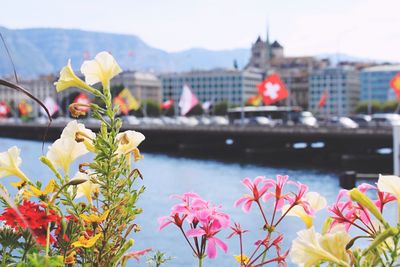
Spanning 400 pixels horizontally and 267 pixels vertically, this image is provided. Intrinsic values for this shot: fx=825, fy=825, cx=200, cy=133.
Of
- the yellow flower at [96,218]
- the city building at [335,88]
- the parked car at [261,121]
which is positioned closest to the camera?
the yellow flower at [96,218]

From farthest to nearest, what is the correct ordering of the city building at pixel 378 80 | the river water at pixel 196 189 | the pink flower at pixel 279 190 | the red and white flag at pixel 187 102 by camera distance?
the city building at pixel 378 80
the red and white flag at pixel 187 102
the river water at pixel 196 189
the pink flower at pixel 279 190

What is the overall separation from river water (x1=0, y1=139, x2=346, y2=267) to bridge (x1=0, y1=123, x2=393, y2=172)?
4.63m

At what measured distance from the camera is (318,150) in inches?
2746

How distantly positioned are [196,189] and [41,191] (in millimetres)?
38630

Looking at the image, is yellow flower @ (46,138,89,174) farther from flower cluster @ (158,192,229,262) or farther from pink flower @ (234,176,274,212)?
pink flower @ (234,176,274,212)

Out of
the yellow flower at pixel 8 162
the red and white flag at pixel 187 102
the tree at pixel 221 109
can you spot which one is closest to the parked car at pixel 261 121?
the red and white flag at pixel 187 102

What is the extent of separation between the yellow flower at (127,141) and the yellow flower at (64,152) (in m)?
0.10

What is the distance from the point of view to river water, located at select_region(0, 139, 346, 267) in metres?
22.8

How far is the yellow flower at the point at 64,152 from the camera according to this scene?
7.44 feet

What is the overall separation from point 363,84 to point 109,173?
195 metres

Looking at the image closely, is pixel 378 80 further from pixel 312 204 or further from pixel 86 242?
pixel 86 242

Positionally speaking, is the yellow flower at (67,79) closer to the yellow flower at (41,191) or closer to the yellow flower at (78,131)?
the yellow flower at (78,131)

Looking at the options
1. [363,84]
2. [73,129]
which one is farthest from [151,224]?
[363,84]

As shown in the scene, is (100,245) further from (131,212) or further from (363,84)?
(363,84)
